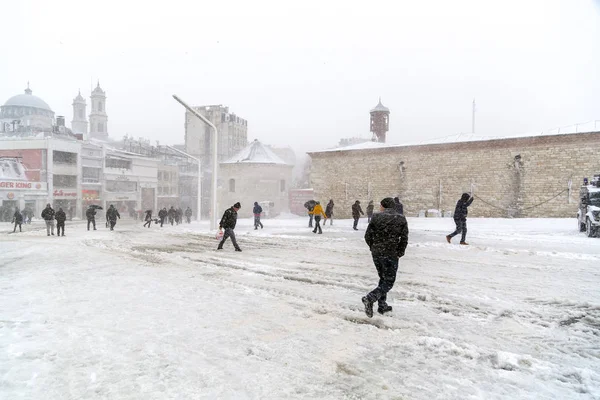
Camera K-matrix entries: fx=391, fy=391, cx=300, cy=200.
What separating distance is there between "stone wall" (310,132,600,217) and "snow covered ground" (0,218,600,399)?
16345 millimetres

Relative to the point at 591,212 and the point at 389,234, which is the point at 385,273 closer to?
the point at 389,234

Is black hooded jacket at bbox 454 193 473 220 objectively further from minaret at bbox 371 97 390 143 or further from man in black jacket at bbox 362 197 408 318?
minaret at bbox 371 97 390 143

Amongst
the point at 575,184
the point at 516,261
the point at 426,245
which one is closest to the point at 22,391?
the point at 516,261

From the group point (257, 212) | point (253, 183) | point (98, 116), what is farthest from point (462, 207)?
point (98, 116)

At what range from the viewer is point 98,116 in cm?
8312

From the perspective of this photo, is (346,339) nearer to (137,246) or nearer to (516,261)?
(516,261)

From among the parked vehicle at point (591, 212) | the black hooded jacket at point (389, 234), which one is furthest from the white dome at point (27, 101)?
the black hooded jacket at point (389, 234)

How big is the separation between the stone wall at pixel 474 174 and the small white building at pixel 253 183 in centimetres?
1663

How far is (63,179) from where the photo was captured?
4344 cm

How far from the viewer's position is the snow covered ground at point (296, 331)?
3.34m

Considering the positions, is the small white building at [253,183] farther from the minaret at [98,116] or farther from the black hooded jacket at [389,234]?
the minaret at [98,116]

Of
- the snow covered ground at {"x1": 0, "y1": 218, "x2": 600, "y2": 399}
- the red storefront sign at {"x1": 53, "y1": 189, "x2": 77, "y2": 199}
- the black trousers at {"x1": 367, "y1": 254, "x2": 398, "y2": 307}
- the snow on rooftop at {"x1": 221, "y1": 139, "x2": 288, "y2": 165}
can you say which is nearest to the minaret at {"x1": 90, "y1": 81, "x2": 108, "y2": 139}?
the red storefront sign at {"x1": 53, "y1": 189, "x2": 77, "y2": 199}

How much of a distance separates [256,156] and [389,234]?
45.0 meters

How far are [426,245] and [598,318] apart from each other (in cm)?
694
